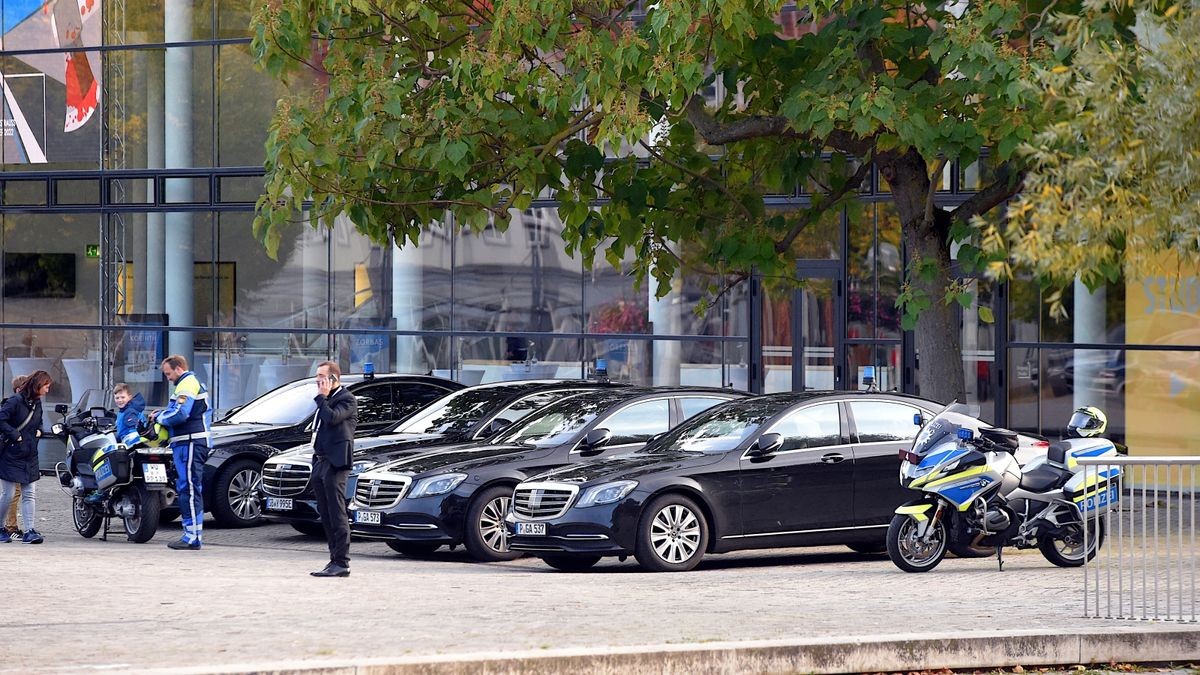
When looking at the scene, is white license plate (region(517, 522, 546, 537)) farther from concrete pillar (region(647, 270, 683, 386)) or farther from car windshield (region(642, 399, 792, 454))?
concrete pillar (region(647, 270, 683, 386))

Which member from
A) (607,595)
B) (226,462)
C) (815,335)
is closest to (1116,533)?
(607,595)

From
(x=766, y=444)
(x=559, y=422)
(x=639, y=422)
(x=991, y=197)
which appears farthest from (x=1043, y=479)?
(x=559, y=422)

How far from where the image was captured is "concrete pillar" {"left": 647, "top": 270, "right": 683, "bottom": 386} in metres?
24.3

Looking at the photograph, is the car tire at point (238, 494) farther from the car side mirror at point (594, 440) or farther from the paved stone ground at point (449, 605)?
the car side mirror at point (594, 440)

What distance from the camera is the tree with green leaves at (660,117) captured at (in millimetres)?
15078

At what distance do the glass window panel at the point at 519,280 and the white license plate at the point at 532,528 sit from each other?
34.7ft

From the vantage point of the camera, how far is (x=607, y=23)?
638 inches

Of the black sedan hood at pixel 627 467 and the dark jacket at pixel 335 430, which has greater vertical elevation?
the dark jacket at pixel 335 430

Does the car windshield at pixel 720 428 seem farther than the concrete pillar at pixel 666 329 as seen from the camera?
No

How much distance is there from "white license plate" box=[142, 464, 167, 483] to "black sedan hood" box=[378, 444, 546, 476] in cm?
255

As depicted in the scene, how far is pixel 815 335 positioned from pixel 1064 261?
14404 millimetres

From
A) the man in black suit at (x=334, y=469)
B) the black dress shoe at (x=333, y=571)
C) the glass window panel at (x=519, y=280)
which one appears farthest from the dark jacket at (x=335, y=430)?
the glass window panel at (x=519, y=280)

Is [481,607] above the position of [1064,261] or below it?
below

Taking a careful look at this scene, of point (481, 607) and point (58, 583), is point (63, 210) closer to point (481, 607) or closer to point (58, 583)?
point (58, 583)
